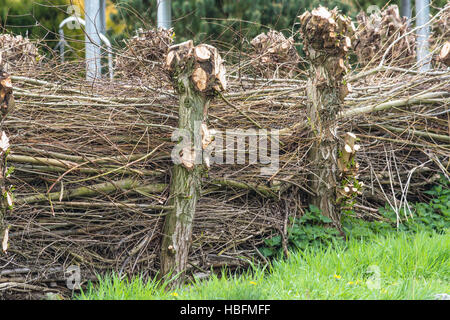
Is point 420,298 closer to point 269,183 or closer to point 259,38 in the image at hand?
point 269,183

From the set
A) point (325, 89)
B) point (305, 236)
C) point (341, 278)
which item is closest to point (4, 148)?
point (341, 278)

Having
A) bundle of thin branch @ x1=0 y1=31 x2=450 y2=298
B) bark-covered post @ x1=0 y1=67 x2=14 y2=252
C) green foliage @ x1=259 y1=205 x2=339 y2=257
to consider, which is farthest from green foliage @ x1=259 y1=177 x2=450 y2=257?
bark-covered post @ x1=0 y1=67 x2=14 y2=252

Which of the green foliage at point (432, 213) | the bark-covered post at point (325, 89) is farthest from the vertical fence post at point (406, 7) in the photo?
the bark-covered post at point (325, 89)

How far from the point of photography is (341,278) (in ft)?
10.3

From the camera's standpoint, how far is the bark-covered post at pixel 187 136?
10.3 ft

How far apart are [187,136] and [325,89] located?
1337 millimetres

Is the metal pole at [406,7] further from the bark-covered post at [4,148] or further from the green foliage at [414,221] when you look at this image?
the bark-covered post at [4,148]

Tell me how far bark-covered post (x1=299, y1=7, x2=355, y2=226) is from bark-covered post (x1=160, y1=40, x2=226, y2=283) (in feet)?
3.32

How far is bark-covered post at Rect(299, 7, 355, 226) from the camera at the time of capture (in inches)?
151

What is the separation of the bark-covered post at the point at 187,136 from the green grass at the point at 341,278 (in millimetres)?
283

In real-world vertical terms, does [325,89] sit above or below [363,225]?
above

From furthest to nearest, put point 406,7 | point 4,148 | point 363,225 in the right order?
point 406,7
point 363,225
point 4,148

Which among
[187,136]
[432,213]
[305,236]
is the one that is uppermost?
[187,136]

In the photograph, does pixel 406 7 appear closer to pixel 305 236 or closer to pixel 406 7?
pixel 406 7
